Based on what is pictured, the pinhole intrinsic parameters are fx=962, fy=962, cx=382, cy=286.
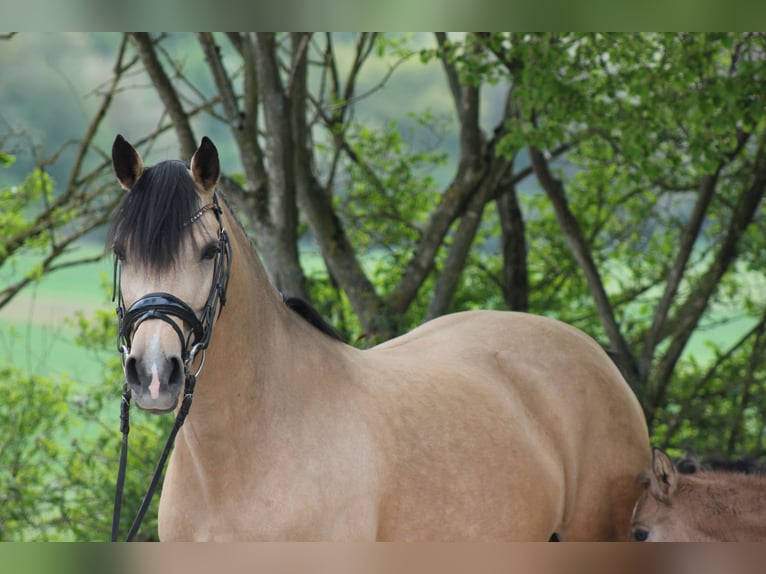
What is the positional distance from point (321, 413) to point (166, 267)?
0.71 meters

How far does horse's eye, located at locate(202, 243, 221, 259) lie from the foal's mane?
2.6 inches

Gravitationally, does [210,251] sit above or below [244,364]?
above

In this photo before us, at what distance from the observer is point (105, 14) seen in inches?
58.9

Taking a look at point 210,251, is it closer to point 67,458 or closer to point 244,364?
point 244,364

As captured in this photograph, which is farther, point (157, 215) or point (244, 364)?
point (244, 364)

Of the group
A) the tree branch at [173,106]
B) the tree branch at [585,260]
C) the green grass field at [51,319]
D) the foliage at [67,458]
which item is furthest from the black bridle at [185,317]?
the green grass field at [51,319]

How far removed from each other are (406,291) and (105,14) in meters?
5.64

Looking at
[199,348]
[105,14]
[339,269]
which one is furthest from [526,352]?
[339,269]

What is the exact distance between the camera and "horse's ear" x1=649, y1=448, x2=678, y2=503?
11.7ft

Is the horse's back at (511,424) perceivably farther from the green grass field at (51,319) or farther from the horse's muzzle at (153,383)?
the green grass field at (51,319)

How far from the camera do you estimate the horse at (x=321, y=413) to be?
236 centimetres

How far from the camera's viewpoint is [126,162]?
2479mm

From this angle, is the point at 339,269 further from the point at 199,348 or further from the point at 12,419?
the point at 199,348

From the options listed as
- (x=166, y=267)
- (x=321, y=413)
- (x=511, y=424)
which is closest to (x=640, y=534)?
(x=511, y=424)
